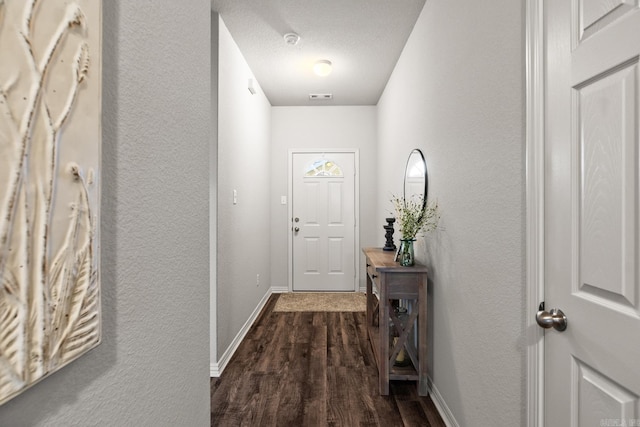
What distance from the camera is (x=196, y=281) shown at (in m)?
1.10

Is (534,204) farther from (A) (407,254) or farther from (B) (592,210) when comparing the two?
(A) (407,254)

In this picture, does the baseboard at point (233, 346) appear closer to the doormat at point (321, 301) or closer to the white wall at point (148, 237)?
the doormat at point (321, 301)

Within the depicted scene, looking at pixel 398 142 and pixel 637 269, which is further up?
pixel 398 142

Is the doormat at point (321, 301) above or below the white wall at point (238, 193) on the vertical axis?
below

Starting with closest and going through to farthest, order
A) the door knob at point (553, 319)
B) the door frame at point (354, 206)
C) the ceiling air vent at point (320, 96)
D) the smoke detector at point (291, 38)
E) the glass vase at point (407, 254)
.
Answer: the door knob at point (553, 319)
the glass vase at point (407, 254)
the smoke detector at point (291, 38)
the ceiling air vent at point (320, 96)
the door frame at point (354, 206)

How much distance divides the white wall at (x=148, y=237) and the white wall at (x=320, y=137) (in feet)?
11.6

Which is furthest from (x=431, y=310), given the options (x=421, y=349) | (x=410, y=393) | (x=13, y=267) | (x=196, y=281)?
(x=13, y=267)

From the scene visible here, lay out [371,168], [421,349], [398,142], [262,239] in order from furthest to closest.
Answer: [371,168] < [262,239] < [398,142] < [421,349]

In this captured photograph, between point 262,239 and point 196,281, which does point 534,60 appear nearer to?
point 196,281

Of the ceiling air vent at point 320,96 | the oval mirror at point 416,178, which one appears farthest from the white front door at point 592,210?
the ceiling air vent at point 320,96

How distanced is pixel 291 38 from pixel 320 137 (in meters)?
1.97

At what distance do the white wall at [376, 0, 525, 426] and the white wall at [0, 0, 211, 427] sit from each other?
1.14m

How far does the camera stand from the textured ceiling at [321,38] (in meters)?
2.39

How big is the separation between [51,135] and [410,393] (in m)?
2.32
